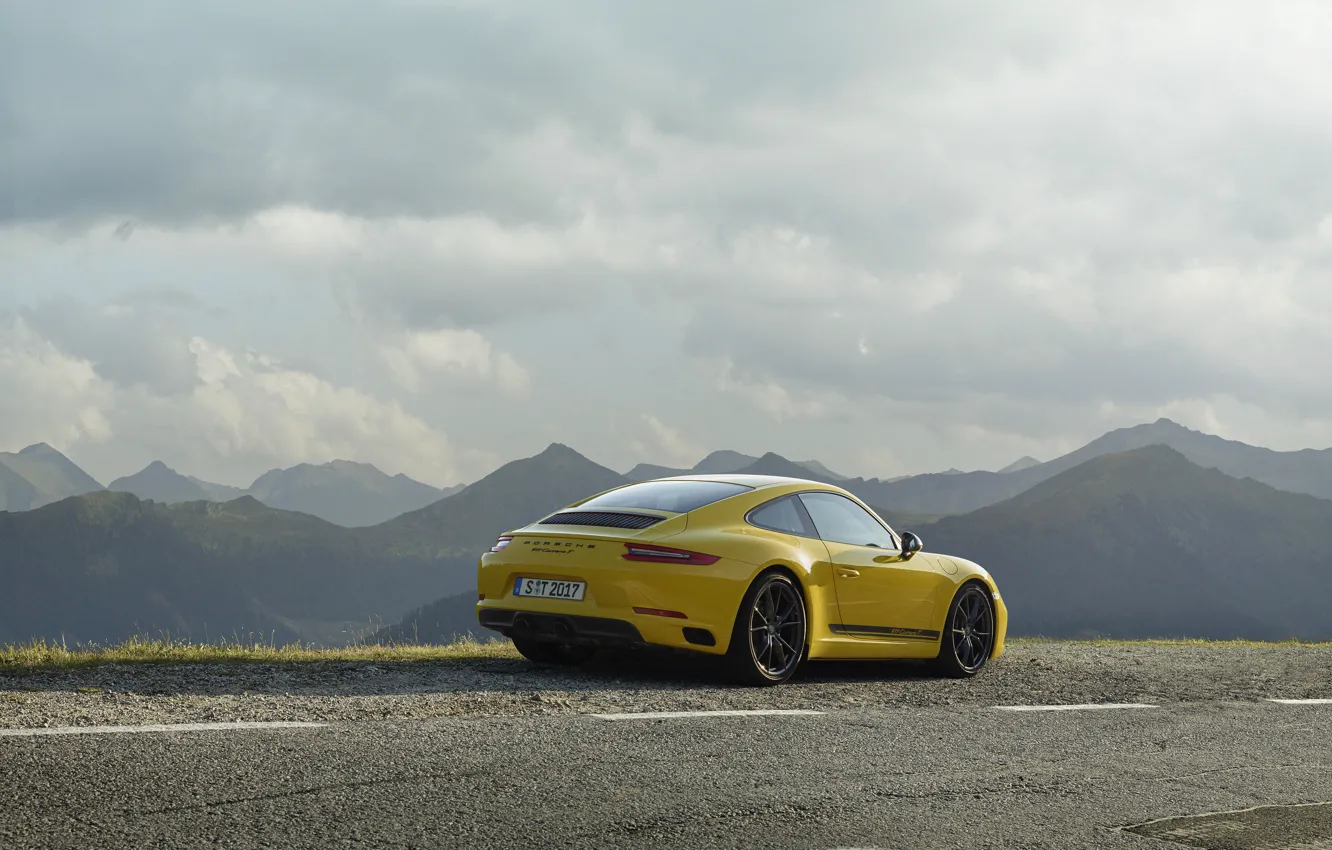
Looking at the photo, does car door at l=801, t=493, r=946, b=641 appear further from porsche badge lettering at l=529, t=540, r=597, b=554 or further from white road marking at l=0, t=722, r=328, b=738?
white road marking at l=0, t=722, r=328, b=738

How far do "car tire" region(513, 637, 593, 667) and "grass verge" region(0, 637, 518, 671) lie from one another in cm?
79

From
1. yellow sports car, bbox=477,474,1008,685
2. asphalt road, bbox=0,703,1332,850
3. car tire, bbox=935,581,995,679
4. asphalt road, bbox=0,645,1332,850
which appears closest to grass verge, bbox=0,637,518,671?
asphalt road, bbox=0,645,1332,850

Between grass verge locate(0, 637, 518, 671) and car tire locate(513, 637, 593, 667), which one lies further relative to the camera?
car tire locate(513, 637, 593, 667)

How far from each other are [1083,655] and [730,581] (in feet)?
18.5

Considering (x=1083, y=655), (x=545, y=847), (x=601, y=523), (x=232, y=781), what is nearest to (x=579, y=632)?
(x=601, y=523)

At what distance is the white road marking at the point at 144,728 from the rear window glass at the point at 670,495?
3.42 metres

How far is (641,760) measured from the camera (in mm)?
5746

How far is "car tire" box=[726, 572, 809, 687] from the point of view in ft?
28.3

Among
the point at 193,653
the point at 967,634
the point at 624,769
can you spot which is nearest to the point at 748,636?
the point at 967,634

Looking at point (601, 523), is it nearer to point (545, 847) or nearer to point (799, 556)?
point (799, 556)

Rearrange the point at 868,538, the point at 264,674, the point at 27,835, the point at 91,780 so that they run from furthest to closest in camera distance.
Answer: the point at 868,538, the point at 264,674, the point at 91,780, the point at 27,835

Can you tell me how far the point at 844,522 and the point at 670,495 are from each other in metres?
1.43

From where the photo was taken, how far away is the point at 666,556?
8547 millimetres

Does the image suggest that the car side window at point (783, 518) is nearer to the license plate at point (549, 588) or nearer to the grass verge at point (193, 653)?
the license plate at point (549, 588)
